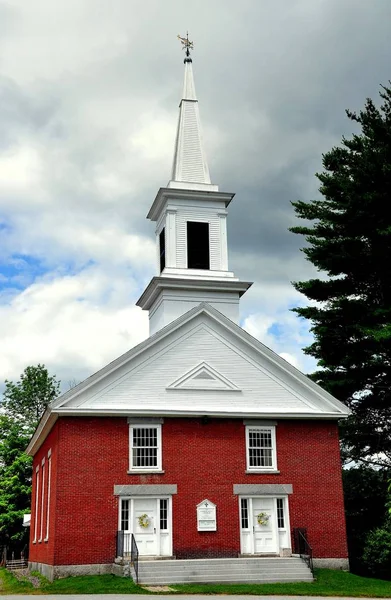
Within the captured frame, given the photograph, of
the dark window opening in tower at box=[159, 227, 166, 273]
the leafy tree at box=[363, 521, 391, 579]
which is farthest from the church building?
the dark window opening in tower at box=[159, 227, 166, 273]

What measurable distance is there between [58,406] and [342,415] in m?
10.2

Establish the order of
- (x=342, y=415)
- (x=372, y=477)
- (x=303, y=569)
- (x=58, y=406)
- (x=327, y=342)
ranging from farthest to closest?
(x=327, y=342), (x=372, y=477), (x=342, y=415), (x=58, y=406), (x=303, y=569)

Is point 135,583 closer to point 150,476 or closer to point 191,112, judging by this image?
point 150,476

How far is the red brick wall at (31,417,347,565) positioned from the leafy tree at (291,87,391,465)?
6.85 meters

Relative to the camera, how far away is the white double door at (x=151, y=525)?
24094mm

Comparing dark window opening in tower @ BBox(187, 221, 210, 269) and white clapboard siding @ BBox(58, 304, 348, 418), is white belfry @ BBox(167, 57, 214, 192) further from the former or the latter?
white clapboard siding @ BBox(58, 304, 348, 418)

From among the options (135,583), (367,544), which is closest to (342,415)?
(367,544)

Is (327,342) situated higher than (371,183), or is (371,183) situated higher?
(371,183)

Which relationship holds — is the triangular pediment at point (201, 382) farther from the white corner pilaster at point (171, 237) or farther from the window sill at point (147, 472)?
the white corner pilaster at point (171, 237)

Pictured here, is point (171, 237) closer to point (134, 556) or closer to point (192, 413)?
point (192, 413)

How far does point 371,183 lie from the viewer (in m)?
32.0

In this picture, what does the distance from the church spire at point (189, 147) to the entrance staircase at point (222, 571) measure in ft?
54.2

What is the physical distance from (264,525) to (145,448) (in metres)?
4.92

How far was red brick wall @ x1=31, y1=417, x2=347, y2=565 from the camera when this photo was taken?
936 inches
